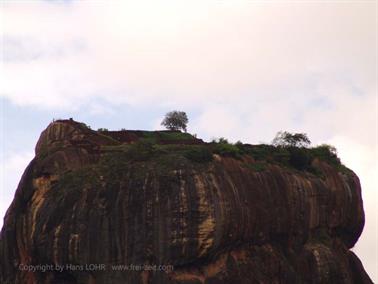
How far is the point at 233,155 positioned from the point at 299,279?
1079 cm

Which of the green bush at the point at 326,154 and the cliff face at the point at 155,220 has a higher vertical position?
the green bush at the point at 326,154

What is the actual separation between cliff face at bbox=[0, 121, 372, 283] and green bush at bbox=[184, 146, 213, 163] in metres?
0.63

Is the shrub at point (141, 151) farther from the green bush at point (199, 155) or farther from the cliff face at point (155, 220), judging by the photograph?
the green bush at point (199, 155)

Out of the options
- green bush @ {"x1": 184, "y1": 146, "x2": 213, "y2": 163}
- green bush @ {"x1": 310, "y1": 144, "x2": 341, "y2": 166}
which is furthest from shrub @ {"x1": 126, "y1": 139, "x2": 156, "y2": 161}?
green bush @ {"x1": 310, "y1": 144, "x2": 341, "y2": 166}

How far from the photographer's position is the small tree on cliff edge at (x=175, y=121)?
87.2m

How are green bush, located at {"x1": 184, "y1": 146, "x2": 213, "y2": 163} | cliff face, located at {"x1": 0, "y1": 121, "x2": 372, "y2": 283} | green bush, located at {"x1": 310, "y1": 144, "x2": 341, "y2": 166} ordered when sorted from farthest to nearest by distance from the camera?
green bush, located at {"x1": 310, "y1": 144, "x2": 341, "y2": 166} < green bush, located at {"x1": 184, "y1": 146, "x2": 213, "y2": 163} < cliff face, located at {"x1": 0, "y1": 121, "x2": 372, "y2": 283}

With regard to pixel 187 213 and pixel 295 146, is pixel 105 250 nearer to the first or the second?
pixel 187 213

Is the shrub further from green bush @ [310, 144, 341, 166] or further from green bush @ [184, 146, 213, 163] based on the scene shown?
green bush @ [310, 144, 341, 166]

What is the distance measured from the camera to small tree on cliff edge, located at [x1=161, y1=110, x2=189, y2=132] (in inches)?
3433

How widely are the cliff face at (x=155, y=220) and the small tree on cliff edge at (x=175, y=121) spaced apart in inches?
882

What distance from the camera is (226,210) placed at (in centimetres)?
5538

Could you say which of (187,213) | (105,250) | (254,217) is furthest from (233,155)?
(105,250)

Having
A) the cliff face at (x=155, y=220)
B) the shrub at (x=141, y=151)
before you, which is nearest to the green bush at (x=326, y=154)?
the cliff face at (x=155, y=220)

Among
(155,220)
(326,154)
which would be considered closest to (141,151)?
(155,220)
